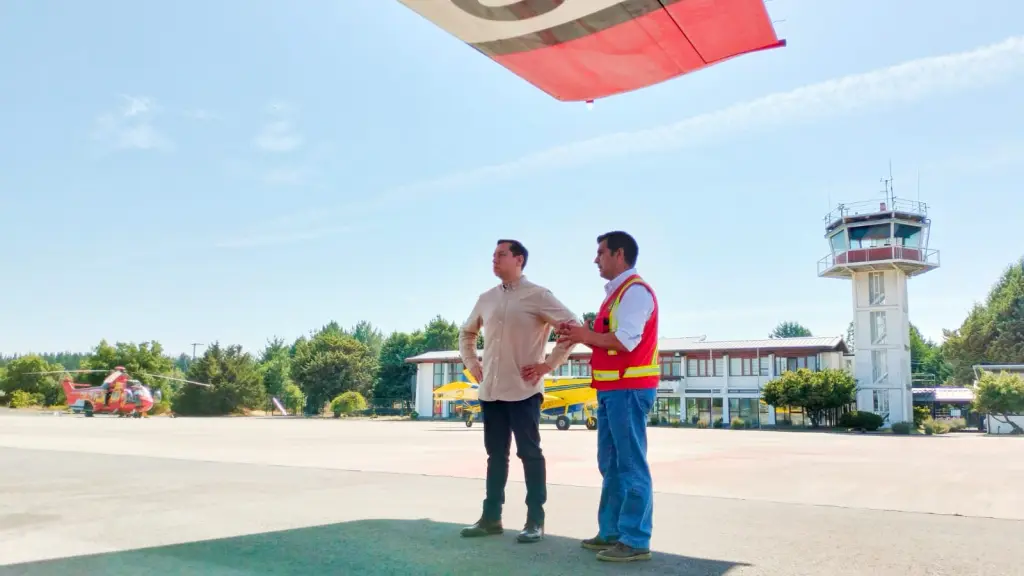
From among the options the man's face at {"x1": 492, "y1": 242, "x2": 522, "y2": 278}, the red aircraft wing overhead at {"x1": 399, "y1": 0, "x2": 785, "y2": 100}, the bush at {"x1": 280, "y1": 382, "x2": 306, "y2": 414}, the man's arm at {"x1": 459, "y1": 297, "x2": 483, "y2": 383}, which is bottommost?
the bush at {"x1": 280, "y1": 382, "x2": 306, "y2": 414}

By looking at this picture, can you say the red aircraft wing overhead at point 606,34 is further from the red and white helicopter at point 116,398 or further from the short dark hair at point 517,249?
the red and white helicopter at point 116,398

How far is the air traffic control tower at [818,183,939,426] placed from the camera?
135 feet

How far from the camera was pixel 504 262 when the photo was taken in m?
4.54

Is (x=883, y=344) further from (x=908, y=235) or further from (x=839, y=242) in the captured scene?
(x=908, y=235)

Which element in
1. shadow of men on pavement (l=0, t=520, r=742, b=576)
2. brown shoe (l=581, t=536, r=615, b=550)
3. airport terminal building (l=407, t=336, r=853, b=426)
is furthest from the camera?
airport terminal building (l=407, t=336, r=853, b=426)

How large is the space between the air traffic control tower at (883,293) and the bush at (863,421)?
147 inches

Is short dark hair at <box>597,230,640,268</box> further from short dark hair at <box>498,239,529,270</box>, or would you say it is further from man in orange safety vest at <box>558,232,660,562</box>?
short dark hair at <box>498,239,529,270</box>

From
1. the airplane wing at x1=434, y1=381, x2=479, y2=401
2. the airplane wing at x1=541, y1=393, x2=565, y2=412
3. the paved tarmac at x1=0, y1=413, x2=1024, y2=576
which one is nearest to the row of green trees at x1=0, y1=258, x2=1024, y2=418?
the airplane wing at x1=434, y1=381, x2=479, y2=401

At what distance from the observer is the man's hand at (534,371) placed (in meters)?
4.20

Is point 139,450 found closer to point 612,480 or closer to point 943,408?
point 612,480

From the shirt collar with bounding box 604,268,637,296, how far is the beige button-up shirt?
0.97ft

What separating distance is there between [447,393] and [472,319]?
3005 cm

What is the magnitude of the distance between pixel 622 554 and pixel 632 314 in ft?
4.08

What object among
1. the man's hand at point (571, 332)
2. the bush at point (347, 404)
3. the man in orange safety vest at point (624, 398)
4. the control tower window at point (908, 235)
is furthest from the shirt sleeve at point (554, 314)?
the bush at point (347, 404)
